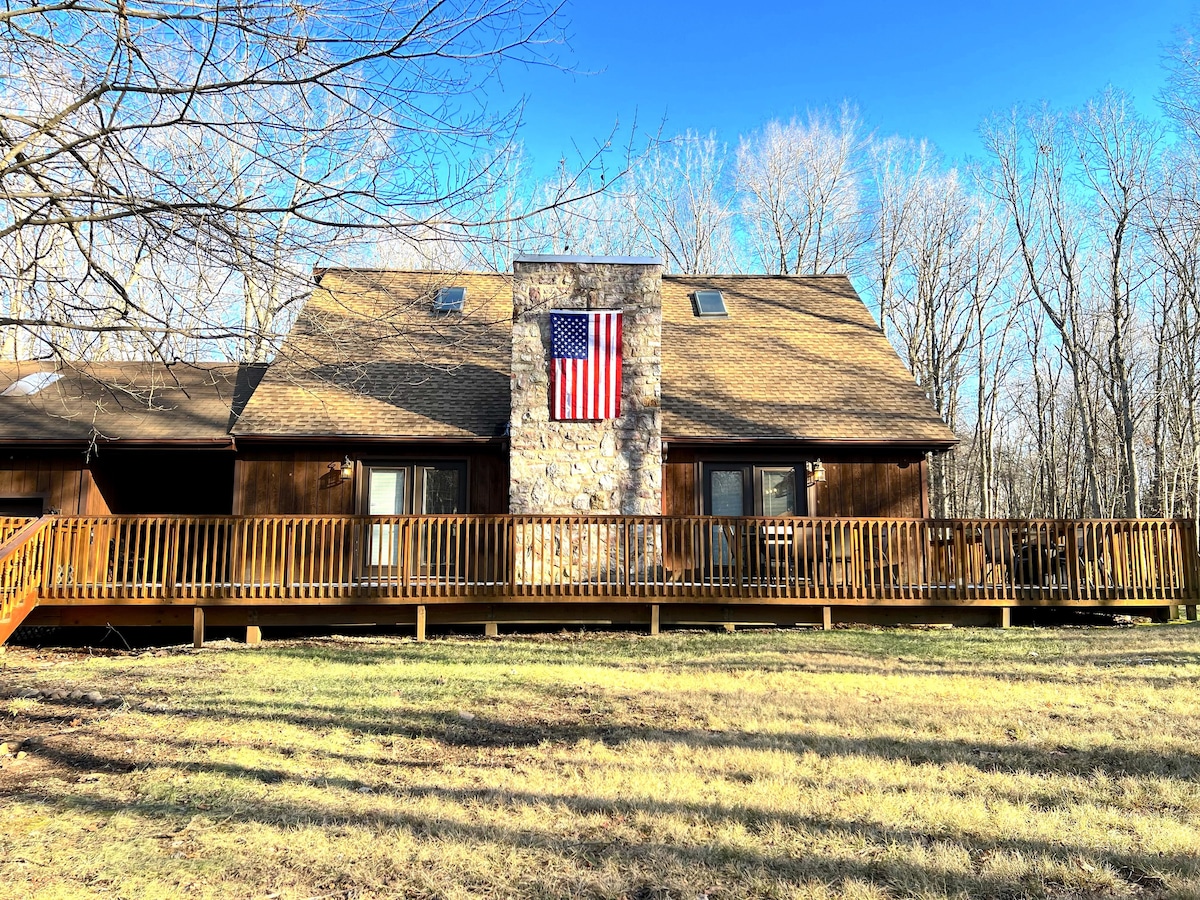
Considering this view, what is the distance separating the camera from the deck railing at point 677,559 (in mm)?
10445

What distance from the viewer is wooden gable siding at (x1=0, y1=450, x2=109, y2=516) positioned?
40.0 feet

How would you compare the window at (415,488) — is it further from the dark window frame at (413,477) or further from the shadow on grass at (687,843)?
the shadow on grass at (687,843)

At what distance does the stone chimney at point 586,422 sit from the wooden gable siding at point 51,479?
6664mm

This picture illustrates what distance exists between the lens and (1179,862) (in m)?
3.33

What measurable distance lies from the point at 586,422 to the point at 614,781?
7.49 m

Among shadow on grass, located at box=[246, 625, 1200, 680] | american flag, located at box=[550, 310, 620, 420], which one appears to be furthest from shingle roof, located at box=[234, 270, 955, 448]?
shadow on grass, located at box=[246, 625, 1200, 680]

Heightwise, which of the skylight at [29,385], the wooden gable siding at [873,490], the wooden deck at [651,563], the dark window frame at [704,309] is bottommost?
the wooden deck at [651,563]

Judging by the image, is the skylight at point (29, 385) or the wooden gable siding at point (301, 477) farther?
the skylight at point (29, 385)

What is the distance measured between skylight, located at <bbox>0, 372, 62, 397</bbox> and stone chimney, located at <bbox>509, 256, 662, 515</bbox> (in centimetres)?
810

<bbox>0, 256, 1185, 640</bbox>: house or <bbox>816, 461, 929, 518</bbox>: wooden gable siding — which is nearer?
<bbox>0, 256, 1185, 640</bbox>: house

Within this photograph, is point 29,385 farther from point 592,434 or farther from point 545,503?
point 592,434

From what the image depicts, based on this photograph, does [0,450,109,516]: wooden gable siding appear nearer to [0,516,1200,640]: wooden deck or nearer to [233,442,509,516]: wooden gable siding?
[0,516,1200,640]: wooden deck

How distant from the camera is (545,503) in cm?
1160

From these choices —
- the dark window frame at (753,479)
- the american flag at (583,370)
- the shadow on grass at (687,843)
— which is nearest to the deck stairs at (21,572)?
the shadow on grass at (687,843)
